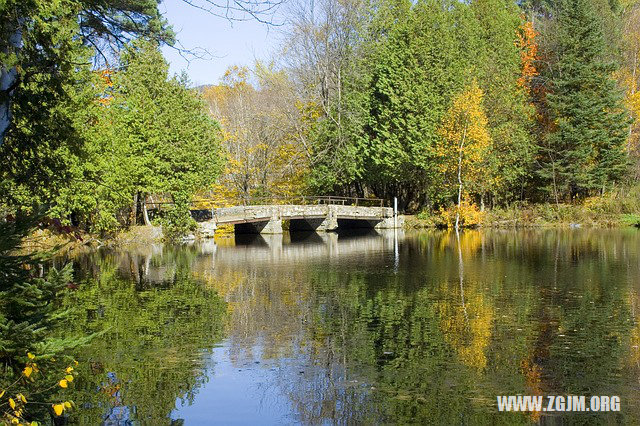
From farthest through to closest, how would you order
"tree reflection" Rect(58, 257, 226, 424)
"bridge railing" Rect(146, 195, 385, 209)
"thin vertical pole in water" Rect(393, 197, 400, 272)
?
"bridge railing" Rect(146, 195, 385, 209) → "thin vertical pole in water" Rect(393, 197, 400, 272) → "tree reflection" Rect(58, 257, 226, 424)

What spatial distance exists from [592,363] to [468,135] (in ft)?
99.4

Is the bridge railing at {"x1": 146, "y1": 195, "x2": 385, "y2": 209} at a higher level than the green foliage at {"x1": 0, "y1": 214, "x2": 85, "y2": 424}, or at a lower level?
higher

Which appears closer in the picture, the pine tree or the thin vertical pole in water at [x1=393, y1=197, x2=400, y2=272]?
the thin vertical pole in water at [x1=393, y1=197, x2=400, y2=272]

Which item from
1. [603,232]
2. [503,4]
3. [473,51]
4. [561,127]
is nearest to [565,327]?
[603,232]

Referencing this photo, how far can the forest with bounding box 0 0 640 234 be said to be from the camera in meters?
35.9

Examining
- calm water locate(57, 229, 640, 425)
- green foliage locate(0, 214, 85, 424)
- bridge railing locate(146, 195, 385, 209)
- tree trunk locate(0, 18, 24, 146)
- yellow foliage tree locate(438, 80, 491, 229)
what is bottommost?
calm water locate(57, 229, 640, 425)

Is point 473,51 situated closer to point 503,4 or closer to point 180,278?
point 503,4

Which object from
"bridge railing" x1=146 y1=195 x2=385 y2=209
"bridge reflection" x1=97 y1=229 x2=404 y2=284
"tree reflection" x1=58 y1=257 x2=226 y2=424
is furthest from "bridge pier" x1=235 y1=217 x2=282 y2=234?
"tree reflection" x1=58 y1=257 x2=226 y2=424

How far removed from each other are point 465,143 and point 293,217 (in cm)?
1035

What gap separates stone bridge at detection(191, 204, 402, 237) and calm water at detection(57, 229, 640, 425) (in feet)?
44.5

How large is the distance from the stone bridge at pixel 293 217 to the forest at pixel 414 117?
1821 mm

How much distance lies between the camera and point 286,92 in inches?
1837

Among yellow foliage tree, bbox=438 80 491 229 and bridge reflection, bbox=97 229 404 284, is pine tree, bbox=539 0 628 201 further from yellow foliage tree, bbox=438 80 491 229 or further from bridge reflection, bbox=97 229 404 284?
bridge reflection, bbox=97 229 404 284

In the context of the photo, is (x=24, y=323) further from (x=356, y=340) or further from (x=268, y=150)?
(x=268, y=150)
